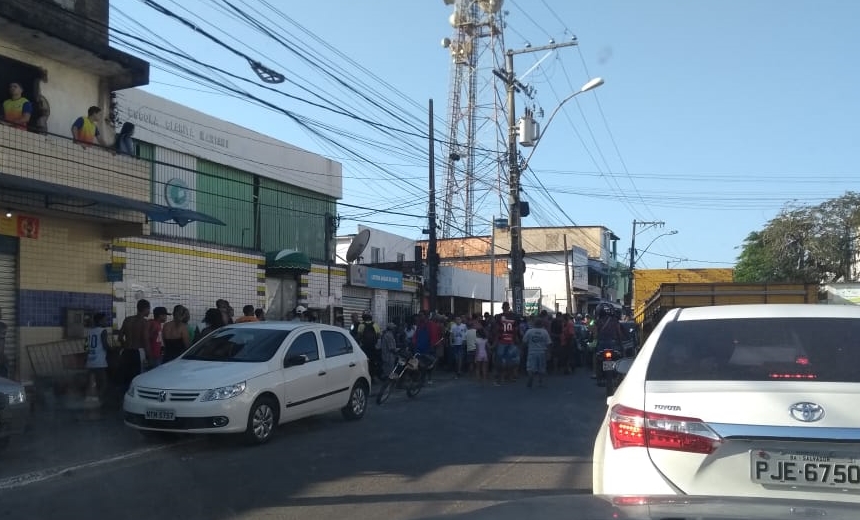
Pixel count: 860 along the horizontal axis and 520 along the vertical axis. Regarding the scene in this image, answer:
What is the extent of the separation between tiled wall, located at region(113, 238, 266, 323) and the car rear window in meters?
14.0

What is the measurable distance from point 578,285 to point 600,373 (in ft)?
130

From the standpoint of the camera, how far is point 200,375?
977 centimetres

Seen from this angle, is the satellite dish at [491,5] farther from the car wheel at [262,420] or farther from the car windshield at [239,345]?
the car wheel at [262,420]

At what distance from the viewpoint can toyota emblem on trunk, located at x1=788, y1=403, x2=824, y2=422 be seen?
3.54 m

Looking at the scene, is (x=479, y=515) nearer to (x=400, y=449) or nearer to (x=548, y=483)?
(x=548, y=483)

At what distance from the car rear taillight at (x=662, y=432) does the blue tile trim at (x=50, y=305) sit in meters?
12.7

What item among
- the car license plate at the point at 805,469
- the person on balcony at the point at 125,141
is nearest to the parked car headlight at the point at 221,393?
the car license plate at the point at 805,469

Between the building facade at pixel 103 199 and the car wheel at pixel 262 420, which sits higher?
the building facade at pixel 103 199

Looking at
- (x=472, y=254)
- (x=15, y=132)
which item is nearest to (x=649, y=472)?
(x=15, y=132)

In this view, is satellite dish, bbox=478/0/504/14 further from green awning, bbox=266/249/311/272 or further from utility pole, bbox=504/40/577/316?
green awning, bbox=266/249/311/272

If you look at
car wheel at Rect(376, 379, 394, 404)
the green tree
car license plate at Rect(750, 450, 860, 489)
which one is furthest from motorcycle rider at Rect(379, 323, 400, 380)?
the green tree

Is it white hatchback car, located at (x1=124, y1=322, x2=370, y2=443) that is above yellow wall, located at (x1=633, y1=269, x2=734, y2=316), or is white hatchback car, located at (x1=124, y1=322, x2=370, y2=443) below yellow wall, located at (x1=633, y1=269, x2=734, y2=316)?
below

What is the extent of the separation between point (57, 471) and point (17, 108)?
730 centimetres

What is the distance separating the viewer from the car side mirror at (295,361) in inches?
413
